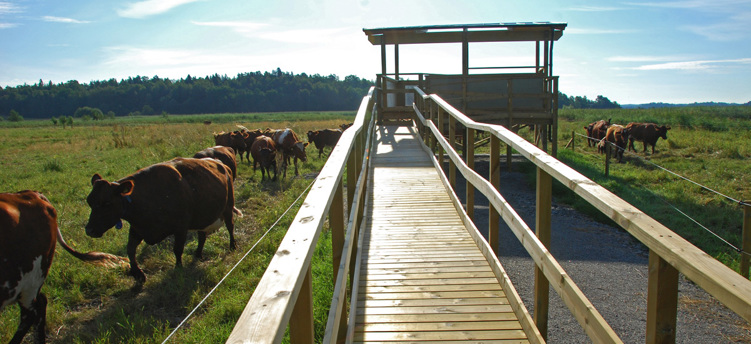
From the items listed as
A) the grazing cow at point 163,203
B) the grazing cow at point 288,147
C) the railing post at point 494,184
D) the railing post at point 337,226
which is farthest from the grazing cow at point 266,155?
the railing post at point 337,226

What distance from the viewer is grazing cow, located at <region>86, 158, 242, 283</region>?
6.44 metres

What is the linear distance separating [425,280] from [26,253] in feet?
12.0

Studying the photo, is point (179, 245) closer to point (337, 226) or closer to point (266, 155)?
point (337, 226)

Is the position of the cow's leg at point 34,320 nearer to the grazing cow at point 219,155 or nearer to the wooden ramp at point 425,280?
the wooden ramp at point 425,280

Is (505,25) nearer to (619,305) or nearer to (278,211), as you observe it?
(278,211)

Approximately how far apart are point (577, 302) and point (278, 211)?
26.9ft

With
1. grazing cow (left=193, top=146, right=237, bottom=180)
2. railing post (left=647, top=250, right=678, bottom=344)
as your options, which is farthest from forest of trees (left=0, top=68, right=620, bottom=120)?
railing post (left=647, top=250, right=678, bottom=344)

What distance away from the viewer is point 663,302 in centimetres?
170

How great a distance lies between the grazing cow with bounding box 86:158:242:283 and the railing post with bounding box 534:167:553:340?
517 cm

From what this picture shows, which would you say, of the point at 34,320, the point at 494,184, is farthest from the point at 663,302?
the point at 34,320

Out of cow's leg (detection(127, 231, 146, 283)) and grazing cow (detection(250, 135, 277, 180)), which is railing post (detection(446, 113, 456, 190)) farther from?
grazing cow (detection(250, 135, 277, 180))

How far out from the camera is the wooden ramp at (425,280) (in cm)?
326

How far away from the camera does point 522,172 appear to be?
15047mm

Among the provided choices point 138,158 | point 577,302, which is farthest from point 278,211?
point 138,158
